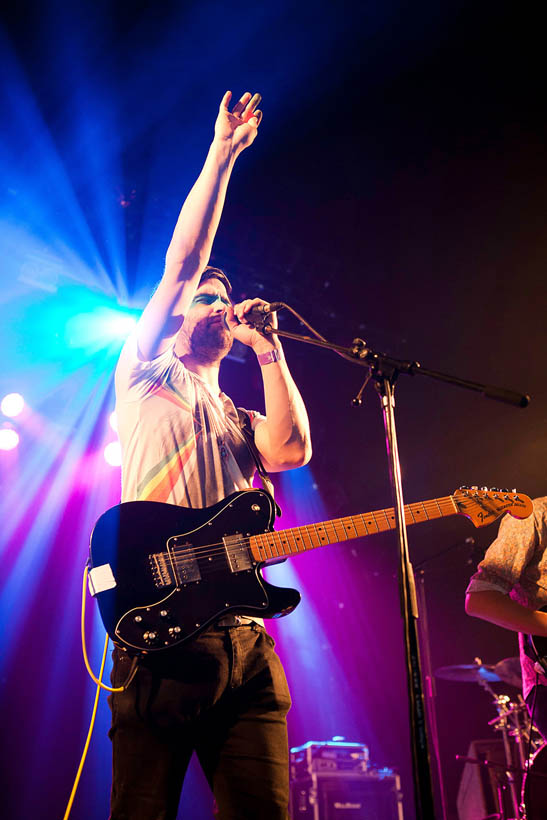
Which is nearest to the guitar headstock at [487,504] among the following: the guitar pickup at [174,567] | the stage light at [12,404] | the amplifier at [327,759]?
the guitar pickup at [174,567]

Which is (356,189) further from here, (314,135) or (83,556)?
(83,556)

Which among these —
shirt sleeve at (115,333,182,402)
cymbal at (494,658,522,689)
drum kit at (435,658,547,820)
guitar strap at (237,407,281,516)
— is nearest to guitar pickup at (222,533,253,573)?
guitar strap at (237,407,281,516)

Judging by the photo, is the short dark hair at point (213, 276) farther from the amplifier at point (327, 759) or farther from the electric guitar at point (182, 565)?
the amplifier at point (327, 759)

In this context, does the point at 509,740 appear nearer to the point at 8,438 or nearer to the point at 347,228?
the point at 347,228

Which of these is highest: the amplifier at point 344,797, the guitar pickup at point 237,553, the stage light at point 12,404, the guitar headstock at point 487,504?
the stage light at point 12,404

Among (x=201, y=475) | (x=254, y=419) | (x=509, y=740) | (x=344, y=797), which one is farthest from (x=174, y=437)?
(x=509, y=740)

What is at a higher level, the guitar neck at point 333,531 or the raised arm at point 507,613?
the guitar neck at point 333,531

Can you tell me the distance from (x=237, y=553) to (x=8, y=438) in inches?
99.7

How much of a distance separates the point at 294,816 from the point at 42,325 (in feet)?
12.7

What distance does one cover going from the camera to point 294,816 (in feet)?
13.7

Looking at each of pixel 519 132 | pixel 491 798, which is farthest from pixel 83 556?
pixel 519 132

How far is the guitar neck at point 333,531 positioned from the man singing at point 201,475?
0.87 feet

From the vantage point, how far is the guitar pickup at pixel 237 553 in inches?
81.7

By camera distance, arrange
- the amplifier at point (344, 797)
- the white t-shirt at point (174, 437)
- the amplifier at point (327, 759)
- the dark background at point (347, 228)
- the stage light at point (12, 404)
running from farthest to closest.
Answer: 1. the amplifier at point (327, 759)
2. the amplifier at point (344, 797)
3. the stage light at point (12, 404)
4. the dark background at point (347, 228)
5. the white t-shirt at point (174, 437)
